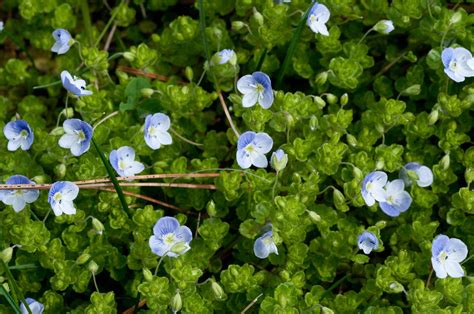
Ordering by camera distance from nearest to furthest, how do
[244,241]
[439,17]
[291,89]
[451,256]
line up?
[451,256] → [244,241] → [439,17] → [291,89]

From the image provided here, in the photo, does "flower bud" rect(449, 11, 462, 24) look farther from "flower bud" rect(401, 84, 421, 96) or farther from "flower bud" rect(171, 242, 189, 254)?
"flower bud" rect(171, 242, 189, 254)

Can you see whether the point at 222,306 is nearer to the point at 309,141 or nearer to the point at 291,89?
the point at 309,141

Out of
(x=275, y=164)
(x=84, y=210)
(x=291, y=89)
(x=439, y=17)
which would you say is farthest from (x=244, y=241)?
(x=439, y=17)

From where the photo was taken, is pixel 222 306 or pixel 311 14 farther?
pixel 311 14

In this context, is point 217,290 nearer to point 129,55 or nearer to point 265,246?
point 265,246

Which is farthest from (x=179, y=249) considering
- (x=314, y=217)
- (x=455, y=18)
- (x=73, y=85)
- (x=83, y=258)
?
(x=455, y=18)

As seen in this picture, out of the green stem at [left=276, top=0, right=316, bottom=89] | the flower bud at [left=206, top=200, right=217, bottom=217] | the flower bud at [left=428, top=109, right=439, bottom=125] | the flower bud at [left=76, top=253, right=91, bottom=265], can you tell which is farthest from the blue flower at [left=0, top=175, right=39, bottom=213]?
the flower bud at [left=428, top=109, right=439, bottom=125]
